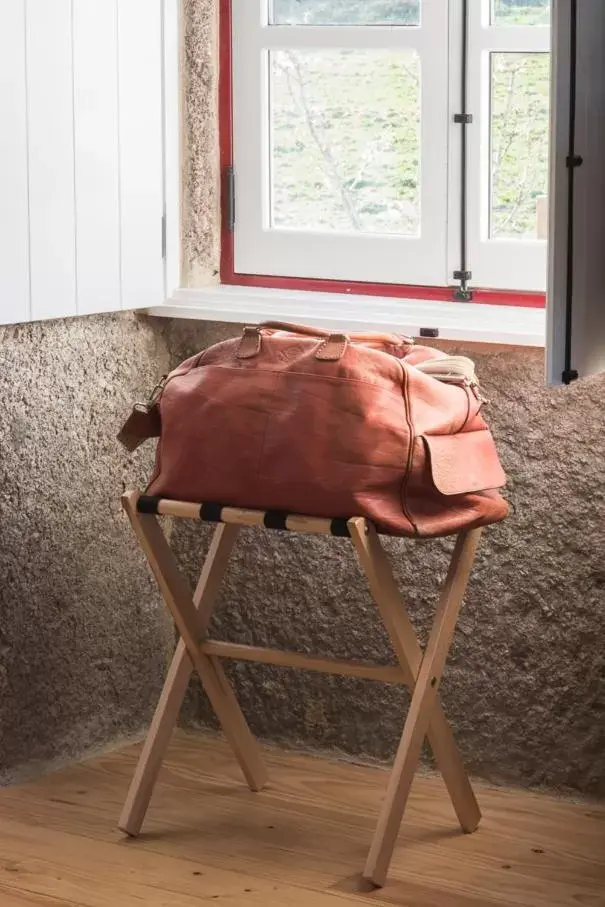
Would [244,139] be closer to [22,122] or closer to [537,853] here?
[22,122]

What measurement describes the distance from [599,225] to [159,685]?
5.26ft

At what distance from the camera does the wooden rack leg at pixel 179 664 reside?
9.04 feet

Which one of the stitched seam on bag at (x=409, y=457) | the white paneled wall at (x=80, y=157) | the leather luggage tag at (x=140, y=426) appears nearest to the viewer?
the stitched seam on bag at (x=409, y=457)

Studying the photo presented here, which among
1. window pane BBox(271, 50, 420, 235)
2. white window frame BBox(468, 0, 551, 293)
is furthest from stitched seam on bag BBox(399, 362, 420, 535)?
window pane BBox(271, 50, 420, 235)

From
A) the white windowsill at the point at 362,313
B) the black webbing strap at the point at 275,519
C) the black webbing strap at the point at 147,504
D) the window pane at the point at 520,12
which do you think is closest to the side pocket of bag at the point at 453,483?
the black webbing strap at the point at 275,519

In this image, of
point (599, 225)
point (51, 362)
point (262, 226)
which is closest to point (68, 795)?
point (51, 362)

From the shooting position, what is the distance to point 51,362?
3.05 meters

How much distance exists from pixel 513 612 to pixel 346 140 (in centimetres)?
105

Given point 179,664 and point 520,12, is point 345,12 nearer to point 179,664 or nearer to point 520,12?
point 520,12

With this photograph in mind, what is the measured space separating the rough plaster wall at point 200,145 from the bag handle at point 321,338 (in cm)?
67

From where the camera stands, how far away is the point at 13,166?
2855mm

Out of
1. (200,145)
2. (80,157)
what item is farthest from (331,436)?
(200,145)

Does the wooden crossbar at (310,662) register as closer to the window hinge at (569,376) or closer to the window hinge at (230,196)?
the window hinge at (569,376)

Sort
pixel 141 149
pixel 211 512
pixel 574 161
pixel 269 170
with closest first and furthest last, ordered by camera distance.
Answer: pixel 574 161 → pixel 211 512 → pixel 141 149 → pixel 269 170
